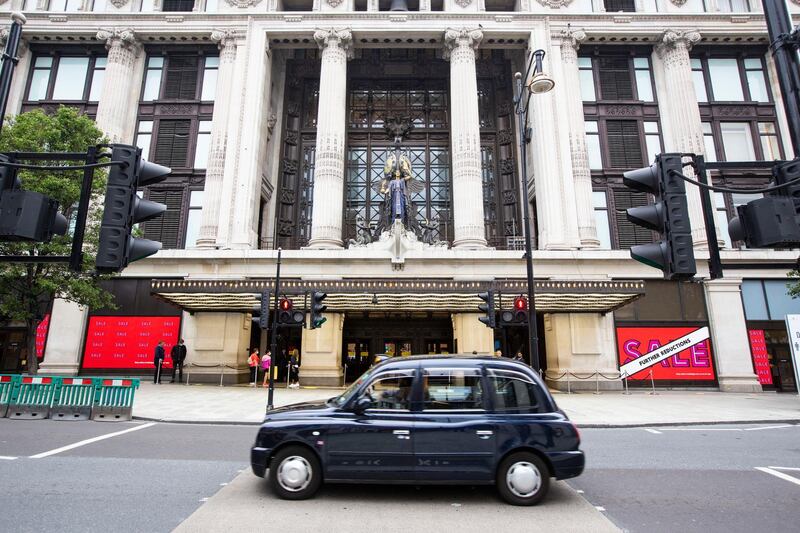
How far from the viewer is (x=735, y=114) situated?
2575cm

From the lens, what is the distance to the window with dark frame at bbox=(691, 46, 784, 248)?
24.9 metres

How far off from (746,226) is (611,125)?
2466cm

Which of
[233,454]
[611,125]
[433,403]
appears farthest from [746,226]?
[611,125]

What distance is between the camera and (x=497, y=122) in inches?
1193

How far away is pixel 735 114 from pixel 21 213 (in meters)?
33.0

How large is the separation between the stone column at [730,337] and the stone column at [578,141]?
21.5 feet

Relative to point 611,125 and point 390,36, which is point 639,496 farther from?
point 390,36

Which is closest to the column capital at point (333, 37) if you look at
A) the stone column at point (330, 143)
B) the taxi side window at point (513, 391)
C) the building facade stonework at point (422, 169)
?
the stone column at point (330, 143)

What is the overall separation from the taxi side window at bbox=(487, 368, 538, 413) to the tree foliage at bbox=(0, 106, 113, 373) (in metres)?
16.1

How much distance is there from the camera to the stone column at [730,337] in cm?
2127

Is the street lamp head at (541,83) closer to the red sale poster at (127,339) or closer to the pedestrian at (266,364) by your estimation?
the pedestrian at (266,364)

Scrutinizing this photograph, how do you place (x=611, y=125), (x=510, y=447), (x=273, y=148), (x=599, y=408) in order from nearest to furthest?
(x=510, y=447) → (x=599, y=408) → (x=611, y=125) → (x=273, y=148)

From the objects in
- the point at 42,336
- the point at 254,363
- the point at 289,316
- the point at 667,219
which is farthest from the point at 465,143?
the point at 42,336

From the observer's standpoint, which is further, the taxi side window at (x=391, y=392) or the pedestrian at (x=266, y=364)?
the pedestrian at (x=266, y=364)
